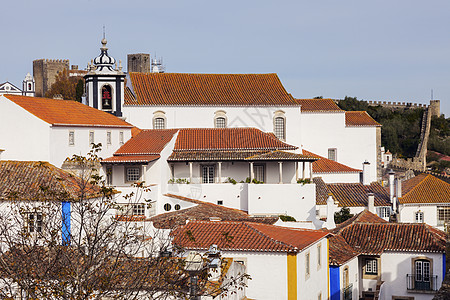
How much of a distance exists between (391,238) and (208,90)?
824 inches

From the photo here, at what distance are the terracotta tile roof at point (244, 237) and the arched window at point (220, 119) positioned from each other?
926 inches

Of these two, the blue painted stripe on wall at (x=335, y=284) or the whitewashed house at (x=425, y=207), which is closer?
the blue painted stripe on wall at (x=335, y=284)

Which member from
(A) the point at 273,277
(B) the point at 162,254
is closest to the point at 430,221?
(A) the point at 273,277

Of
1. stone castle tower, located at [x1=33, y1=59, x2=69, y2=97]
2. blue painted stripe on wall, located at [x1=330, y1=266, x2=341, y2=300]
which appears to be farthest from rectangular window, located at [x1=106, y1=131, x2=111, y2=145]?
stone castle tower, located at [x1=33, y1=59, x2=69, y2=97]

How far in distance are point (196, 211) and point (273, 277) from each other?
12.9 meters

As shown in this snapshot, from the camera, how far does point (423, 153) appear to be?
292 ft

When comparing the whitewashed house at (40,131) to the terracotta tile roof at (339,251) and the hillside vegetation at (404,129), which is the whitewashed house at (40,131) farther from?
the hillside vegetation at (404,129)

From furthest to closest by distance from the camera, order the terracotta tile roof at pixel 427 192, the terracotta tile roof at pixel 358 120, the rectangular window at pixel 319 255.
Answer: the terracotta tile roof at pixel 358 120
the terracotta tile roof at pixel 427 192
the rectangular window at pixel 319 255

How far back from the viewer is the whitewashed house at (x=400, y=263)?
1216 inches

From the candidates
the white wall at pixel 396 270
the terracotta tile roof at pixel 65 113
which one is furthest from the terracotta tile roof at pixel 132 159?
the white wall at pixel 396 270

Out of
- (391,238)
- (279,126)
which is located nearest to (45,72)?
(279,126)

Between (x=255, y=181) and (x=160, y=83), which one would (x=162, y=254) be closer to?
(x=255, y=181)

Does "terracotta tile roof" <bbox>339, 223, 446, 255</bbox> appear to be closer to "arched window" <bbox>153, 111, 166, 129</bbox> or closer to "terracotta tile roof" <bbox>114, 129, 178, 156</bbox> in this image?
"terracotta tile roof" <bbox>114, 129, 178, 156</bbox>

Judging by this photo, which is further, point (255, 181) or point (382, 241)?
point (255, 181)
